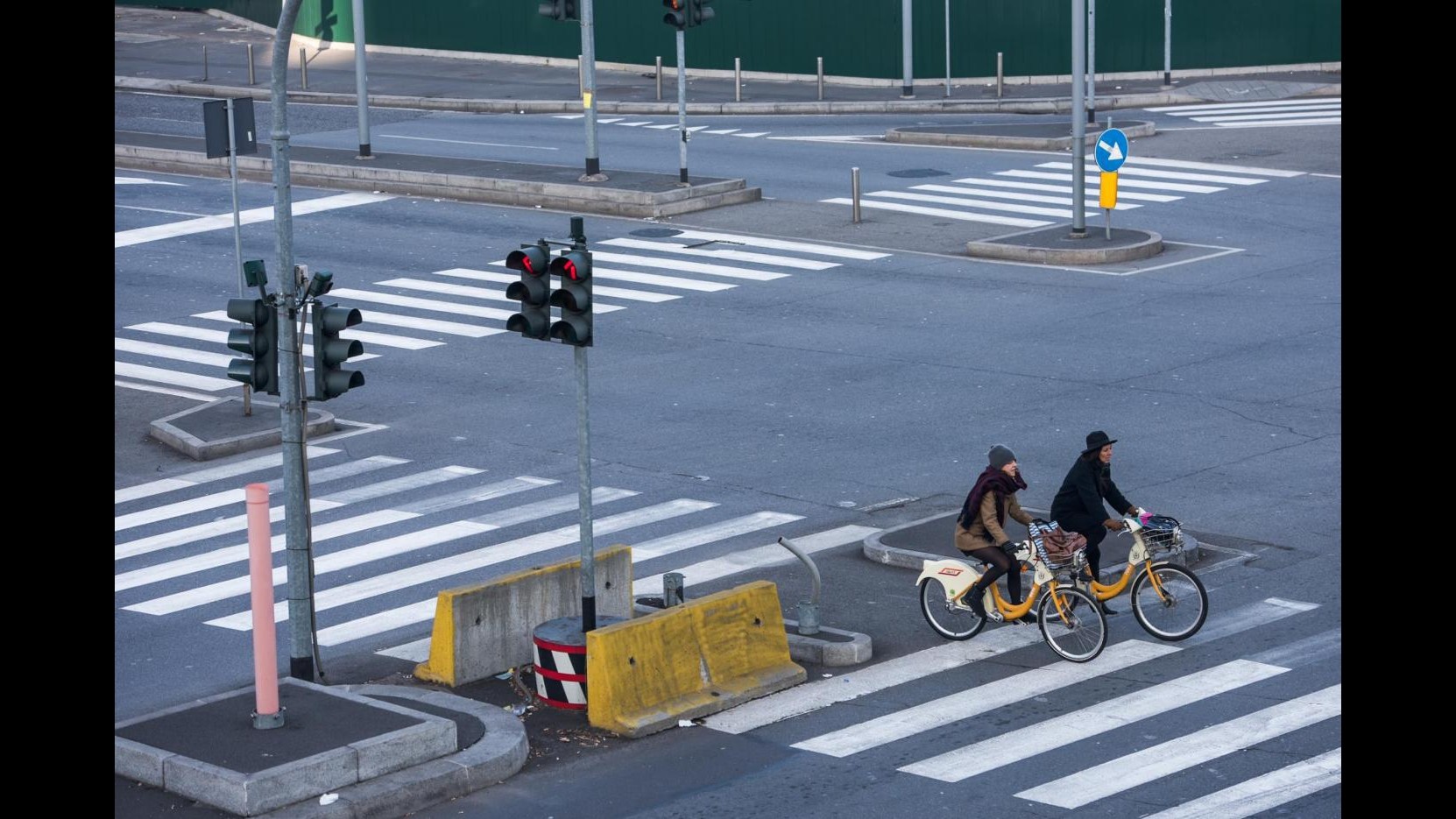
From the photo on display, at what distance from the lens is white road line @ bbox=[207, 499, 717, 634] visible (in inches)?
651

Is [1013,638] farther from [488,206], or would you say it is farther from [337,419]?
[488,206]

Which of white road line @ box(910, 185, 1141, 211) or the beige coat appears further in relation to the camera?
white road line @ box(910, 185, 1141, 211)

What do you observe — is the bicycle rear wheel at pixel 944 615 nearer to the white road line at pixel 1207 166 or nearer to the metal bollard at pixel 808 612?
the metal bollard at pixel 808 612

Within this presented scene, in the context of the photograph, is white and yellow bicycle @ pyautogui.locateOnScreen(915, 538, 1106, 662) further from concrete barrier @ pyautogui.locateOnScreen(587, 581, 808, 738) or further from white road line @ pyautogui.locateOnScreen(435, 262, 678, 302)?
white road line @ pyautogui.locateOnScreen(435, 262, 678, 302)

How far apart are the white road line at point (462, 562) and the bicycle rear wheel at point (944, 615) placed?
2.93 meters

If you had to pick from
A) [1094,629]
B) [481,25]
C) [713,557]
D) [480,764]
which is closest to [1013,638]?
[1094,629]

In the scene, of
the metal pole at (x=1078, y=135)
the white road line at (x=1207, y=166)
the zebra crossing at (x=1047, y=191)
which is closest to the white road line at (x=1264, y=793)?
the metal pole at (x=1078, y=135)

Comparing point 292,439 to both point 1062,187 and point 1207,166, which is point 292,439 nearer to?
point 1062,187

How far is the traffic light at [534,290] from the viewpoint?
14.0m

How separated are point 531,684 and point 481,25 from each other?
1701 inches

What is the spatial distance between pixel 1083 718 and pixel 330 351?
18.8ft

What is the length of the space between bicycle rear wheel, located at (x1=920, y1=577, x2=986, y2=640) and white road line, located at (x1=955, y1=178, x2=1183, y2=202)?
63.7 feet

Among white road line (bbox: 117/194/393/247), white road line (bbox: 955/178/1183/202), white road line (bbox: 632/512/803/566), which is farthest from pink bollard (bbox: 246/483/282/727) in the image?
white road line (bbox: 955/178/1183/202)

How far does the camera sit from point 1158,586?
15.0 m
